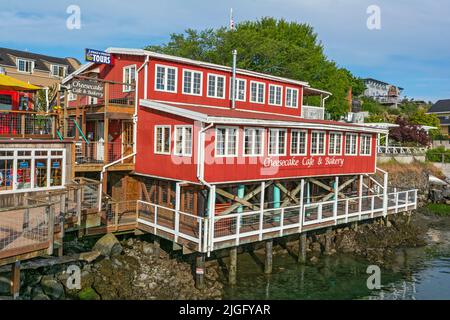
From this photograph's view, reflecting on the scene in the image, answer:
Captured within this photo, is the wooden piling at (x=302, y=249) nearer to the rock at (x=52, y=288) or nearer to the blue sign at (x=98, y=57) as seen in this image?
the rock at (x=52, y=288)

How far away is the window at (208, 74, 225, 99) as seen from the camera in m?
23.3

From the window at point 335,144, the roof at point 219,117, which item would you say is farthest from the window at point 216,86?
the window at point 335,144

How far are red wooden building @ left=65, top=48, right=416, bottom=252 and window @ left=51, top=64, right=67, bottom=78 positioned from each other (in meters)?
30.9

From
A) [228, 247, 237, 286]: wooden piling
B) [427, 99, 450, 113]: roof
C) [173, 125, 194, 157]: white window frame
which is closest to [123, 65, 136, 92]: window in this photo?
[173, 125, 194, 157]: white window frame

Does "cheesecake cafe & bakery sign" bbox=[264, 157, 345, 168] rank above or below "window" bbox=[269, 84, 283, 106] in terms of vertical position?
below

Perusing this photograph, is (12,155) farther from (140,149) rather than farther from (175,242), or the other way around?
(175,242)

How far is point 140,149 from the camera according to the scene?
20688mm

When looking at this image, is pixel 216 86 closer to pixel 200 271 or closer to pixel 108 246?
pixel 108 246

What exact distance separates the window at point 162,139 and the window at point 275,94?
978 centimetres

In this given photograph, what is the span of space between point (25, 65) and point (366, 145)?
41.2 metres

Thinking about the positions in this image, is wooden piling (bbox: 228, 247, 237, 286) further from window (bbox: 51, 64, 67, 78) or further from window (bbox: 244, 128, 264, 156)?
window (bbox: 51, 64, 67, 78)

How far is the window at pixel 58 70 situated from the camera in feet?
Answer: 173
